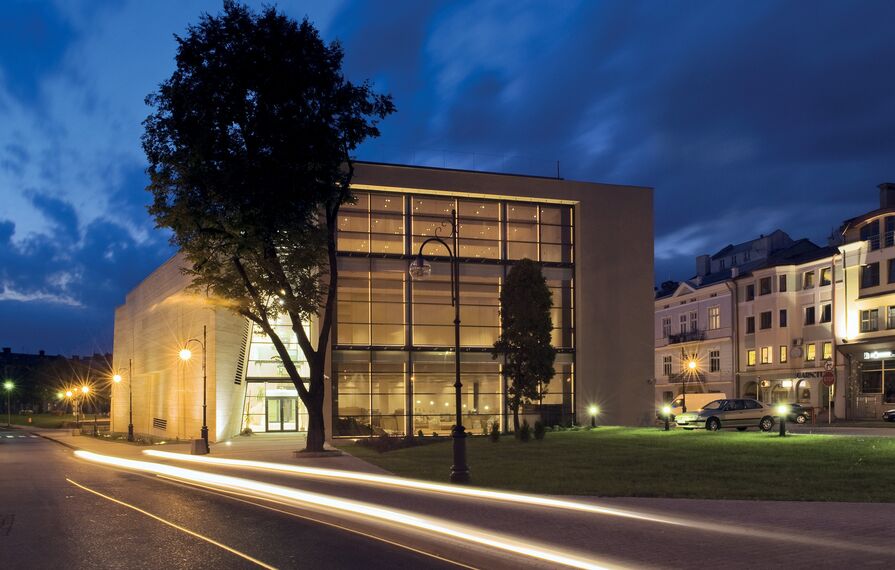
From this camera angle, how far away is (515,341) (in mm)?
39375

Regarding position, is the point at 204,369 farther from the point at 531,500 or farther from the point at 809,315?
the point at 809,315

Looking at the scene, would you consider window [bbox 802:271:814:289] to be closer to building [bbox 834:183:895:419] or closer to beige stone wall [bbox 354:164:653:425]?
building [bbox 834:183:895:419]

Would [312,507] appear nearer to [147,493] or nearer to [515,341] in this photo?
[147,493]

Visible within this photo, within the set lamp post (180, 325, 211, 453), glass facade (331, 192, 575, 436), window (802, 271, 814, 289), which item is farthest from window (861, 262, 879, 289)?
lamp post (180, 325, 211, 453)

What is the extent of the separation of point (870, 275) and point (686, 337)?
2117 centimetres

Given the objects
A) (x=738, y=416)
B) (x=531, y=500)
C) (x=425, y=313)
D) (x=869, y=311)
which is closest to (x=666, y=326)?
(x=869, y=311)

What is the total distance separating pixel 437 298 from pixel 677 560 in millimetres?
38787

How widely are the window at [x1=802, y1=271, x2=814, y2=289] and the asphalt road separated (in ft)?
174

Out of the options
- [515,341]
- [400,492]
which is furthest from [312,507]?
[515,341]

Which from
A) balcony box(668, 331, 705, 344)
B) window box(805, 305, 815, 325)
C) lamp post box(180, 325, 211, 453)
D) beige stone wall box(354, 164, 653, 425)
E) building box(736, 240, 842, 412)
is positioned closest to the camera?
lamp post box(180, 325, 211, 453)

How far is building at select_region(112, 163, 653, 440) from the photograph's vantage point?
1801 inches

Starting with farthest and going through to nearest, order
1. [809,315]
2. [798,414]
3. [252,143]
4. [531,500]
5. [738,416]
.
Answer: [809,315] < [798,414] < [738,416] < [252,143] < [531,500]

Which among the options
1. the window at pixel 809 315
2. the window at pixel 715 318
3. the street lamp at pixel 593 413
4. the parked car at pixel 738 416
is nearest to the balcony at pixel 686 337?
the window at pixel 715 318

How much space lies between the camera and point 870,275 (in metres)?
54.8
